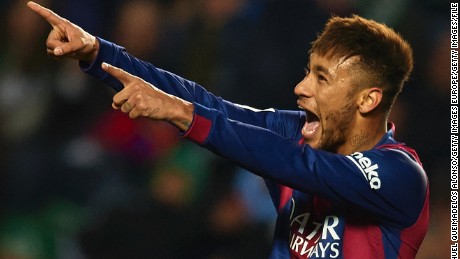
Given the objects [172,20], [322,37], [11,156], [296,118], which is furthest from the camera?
[172,20]

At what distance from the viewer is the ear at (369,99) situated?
2729 millimetres

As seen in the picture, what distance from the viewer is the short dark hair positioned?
2.70 metres

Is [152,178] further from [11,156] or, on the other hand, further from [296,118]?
[296,118]

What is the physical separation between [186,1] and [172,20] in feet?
0.48

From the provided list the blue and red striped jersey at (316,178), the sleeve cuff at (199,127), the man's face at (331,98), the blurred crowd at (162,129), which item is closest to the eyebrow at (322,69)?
the man's face at (331,98)

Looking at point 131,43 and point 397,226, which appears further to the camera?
point 131,43

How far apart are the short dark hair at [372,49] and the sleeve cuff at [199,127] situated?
0.68 metres

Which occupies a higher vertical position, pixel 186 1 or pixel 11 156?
pixel 186 1

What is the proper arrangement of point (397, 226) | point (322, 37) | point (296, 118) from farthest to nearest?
1. point (296, 118)
2. point (322, 37)
3. point (397, 226)

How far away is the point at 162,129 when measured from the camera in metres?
4.55

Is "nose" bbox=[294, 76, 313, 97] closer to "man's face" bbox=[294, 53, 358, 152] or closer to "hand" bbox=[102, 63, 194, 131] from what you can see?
"man's face" bbox=[294, 53, 358, 152]

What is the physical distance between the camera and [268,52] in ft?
15.4

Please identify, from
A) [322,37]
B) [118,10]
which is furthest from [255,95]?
[322,37]

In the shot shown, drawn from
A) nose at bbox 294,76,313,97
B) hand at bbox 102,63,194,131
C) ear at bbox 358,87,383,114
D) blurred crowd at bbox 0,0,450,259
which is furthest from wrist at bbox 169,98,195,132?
blurred crowd at bbox 0,0,450,259
